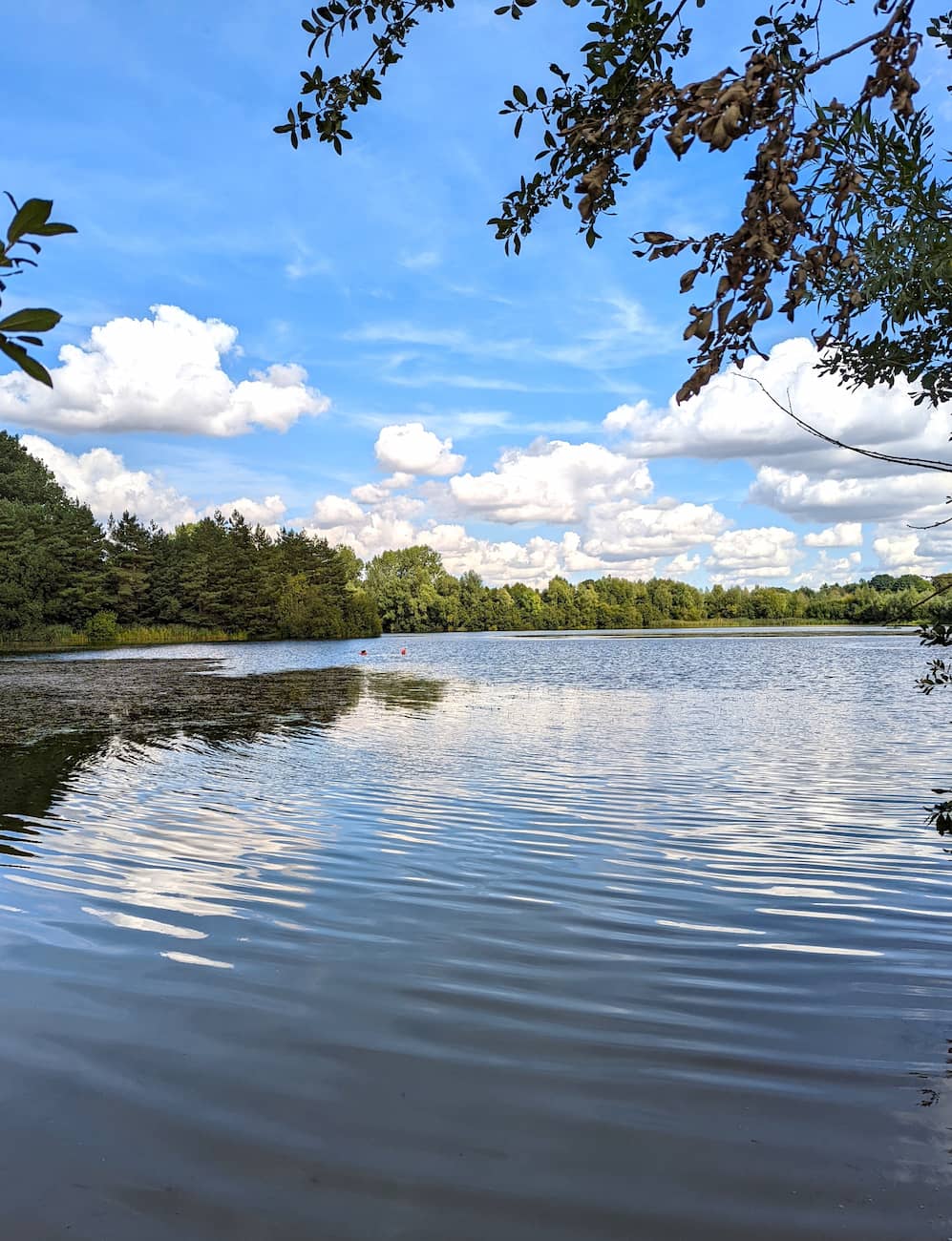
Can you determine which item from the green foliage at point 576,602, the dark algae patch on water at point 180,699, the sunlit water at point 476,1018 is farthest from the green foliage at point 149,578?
the sunlit water at point 476,1018

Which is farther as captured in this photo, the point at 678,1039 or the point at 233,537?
the point at 233,537

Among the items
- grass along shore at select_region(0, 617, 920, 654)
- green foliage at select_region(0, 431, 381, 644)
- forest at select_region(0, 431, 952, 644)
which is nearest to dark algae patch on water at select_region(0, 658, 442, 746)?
forest at select_region(0, 431, 952, 644)

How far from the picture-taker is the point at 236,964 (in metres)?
5.25

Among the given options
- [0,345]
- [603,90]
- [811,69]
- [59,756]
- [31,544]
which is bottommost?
[59,756]

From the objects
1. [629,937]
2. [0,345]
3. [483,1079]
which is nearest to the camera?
[0,345]

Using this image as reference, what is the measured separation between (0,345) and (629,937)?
5439 mm

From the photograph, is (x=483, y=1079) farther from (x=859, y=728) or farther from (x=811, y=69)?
(x=859, y=728)

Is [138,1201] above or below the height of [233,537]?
below

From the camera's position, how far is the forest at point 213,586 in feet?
251

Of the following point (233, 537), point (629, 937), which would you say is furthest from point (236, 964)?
point (233, 537)

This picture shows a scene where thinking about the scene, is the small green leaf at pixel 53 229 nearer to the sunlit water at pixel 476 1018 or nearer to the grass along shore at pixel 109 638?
the sunlit water at pixel 476 1018

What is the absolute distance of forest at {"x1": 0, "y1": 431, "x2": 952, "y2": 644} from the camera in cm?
7644

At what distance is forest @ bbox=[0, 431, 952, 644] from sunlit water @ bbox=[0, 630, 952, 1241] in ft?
109

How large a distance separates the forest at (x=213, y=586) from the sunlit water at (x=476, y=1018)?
3315 centimetres
